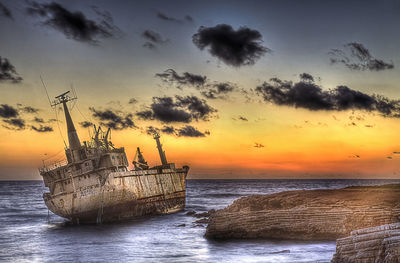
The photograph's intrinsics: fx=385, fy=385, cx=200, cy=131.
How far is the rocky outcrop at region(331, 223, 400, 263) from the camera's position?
12.9 meters

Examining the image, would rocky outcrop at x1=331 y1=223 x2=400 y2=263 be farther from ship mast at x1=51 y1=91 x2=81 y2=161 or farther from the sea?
ship mast at x1=51 y1=91 x2=81 y2=161

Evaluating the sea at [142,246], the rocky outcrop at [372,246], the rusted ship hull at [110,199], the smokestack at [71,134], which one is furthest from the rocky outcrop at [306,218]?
the smokestack at [71,134]

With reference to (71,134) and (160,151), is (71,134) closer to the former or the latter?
(71,134)

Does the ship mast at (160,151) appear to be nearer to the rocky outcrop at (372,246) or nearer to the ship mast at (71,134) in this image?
the ship mast at (71,134)

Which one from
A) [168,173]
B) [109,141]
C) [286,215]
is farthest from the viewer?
[168,173]

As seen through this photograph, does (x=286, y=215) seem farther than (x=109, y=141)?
No

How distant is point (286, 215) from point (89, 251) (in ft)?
44.2

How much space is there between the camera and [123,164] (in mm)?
41562

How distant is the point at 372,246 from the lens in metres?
13.6

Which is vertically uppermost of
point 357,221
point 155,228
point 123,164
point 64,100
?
point 64,100

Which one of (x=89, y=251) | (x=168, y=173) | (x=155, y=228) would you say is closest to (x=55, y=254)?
(x=89, y=251)

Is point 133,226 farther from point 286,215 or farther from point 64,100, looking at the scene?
point 286,215

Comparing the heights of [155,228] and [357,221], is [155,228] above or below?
below

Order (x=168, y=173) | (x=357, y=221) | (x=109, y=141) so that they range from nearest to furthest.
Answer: (x=357, y=221)
(x=109, y=141)
(x=168, y=173)
